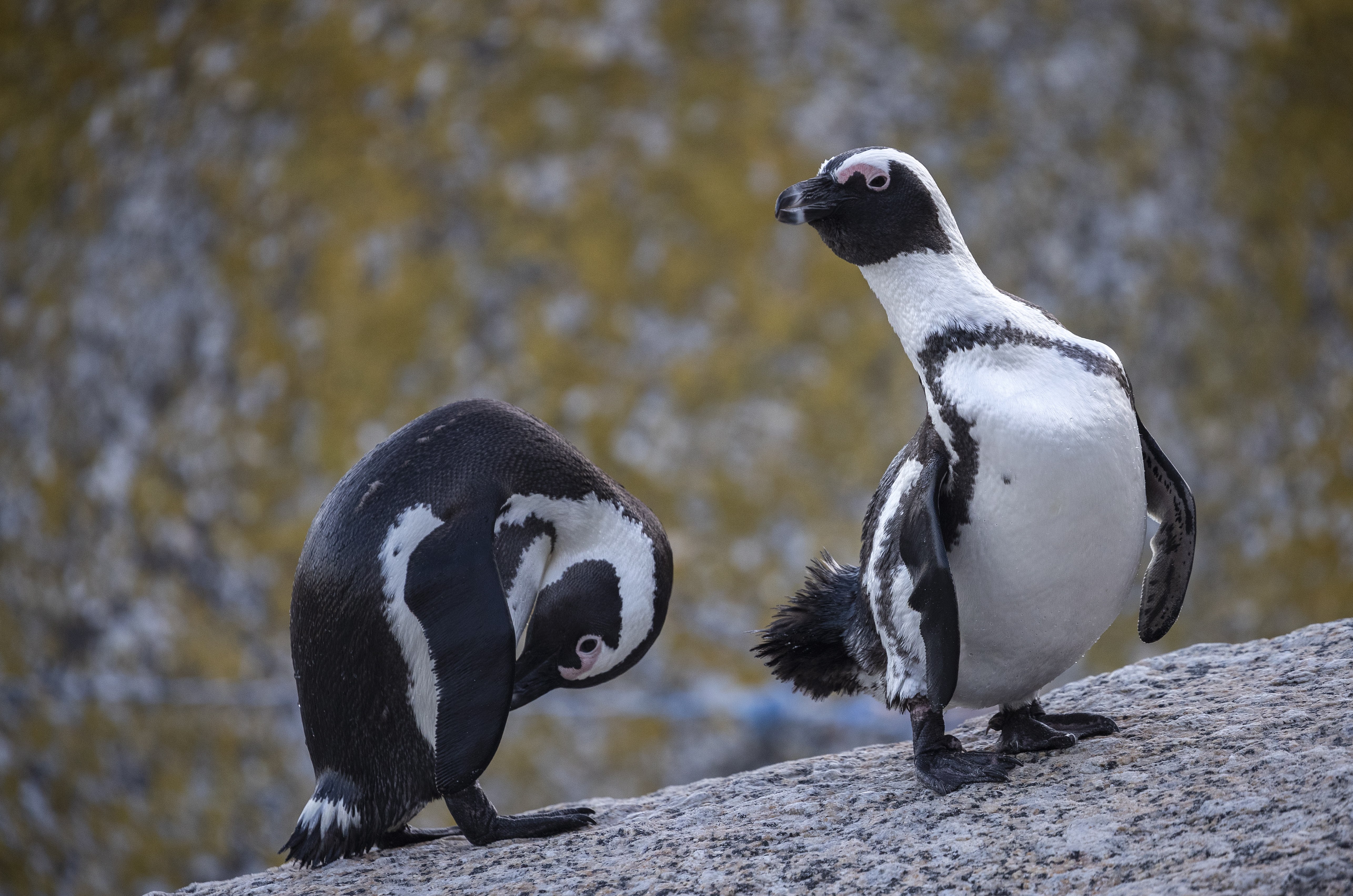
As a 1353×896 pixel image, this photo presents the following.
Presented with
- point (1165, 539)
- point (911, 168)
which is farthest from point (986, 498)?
point (911, 168)

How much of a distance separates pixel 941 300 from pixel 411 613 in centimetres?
83

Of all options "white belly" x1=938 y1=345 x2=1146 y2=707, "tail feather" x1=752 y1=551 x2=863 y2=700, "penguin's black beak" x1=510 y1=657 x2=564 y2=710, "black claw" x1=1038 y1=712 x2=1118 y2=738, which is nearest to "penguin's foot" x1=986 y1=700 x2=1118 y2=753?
"black claw" x1=1038 y1=712 x2=1118 y2=738

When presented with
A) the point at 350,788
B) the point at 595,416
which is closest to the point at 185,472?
the point at 595,416

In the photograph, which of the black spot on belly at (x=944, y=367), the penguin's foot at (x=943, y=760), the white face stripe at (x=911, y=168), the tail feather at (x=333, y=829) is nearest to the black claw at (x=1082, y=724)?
the penguin's foot at (x=943, y=760)

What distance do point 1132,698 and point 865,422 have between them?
1720mm

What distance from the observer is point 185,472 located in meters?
3.71

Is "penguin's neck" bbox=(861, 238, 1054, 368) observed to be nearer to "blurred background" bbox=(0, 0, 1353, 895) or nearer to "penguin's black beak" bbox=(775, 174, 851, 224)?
"penguin's black beak" bbox=(775, 174, 851, 224)

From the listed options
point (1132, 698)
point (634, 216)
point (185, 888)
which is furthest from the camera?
point (634, 216)

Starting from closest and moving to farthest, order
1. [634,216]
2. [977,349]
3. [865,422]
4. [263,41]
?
[977,349]
[865,422]
[634,216]
[263,41]

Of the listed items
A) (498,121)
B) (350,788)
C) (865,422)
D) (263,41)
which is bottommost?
(350,788)

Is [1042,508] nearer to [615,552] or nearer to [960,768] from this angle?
[960,768]

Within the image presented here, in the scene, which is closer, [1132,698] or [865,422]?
[1132,698]

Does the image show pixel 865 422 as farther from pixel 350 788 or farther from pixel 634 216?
pixel 350 788

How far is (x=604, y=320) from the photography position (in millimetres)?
3693
